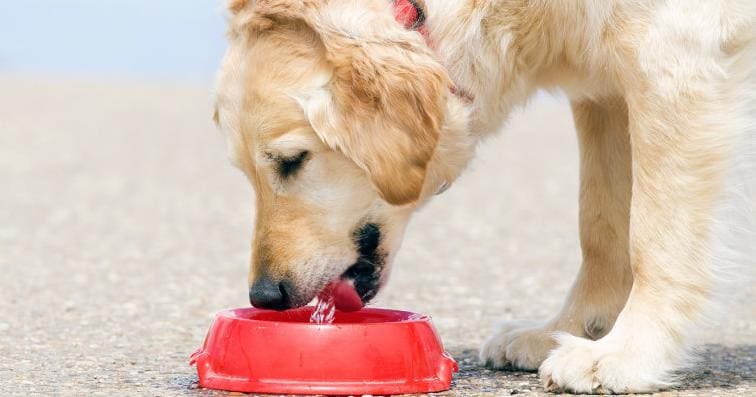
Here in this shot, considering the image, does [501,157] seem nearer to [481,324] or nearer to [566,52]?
[481,324]

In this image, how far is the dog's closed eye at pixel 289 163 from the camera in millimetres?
3887

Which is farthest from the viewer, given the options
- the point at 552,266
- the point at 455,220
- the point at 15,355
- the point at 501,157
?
the point at 501,157

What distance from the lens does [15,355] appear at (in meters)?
4.52

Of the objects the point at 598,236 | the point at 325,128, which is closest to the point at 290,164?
the point at 325,128

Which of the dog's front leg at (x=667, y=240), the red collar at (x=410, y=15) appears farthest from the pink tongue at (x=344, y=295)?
the red collar at (x=410, y=15)

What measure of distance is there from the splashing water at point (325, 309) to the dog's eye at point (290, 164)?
391 mm

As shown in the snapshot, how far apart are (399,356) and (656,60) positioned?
122cm

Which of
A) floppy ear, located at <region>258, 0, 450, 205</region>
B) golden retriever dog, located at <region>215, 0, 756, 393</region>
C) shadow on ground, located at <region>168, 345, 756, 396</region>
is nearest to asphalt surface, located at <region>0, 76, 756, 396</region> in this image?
shadow on ground, located at <region>168, 345, 756, 396</region>

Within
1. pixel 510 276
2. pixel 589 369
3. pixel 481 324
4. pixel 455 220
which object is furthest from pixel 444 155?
pixel 455 220

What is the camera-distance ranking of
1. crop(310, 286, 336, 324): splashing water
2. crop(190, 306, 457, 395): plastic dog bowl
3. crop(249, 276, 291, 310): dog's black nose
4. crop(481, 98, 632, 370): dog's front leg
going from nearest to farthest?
1. crop(190, 306, 457, 395): plastic dog bowl
2. crop(249, 276, 291, 310): dog's black nose
3. crop(310, 286, 336, 324): splashing water
4. crop(481, 98, 632, 370): dog's front leg

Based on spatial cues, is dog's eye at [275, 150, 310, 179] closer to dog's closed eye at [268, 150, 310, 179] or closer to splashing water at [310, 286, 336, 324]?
dog's closed eye at [268, 150, 310, 179]

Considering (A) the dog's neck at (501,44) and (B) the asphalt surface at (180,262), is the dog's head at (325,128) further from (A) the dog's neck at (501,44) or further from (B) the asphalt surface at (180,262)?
(B) the asphalt surface at (180,262)

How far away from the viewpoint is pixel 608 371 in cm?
379

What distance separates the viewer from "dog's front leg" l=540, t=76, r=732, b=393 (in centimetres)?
383
